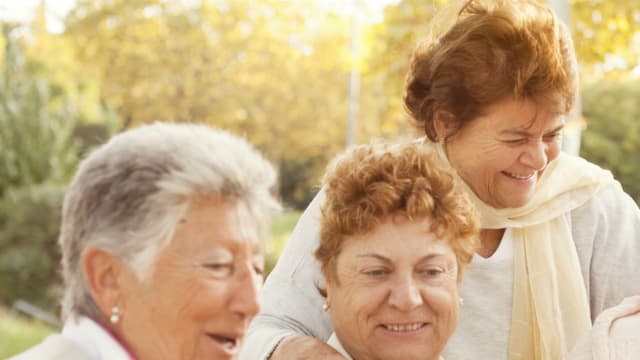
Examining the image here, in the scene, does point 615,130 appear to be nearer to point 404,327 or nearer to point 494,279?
point 494,279

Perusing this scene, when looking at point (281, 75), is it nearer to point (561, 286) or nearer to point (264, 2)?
point (264, 2)

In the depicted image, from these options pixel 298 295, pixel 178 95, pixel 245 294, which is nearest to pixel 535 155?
pixel 298 295

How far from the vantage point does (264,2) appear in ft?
67.6

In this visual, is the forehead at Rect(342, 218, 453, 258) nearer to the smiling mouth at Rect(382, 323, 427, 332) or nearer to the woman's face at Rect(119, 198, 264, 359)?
the smiling mouth at Rect(382, 323, 427, 332)

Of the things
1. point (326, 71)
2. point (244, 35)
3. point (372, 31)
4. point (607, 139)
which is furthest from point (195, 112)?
point (372, 31)

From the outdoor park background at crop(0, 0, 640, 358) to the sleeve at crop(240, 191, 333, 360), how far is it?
8288mm

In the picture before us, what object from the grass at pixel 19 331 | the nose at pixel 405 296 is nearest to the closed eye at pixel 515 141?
the nose at pixel 405 296

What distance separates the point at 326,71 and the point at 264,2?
107 inches

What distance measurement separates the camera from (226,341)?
2043mm

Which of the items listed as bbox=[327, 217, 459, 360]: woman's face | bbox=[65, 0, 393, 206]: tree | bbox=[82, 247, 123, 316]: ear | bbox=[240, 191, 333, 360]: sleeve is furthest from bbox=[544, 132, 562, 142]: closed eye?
bbox=[65, 0, 393, 206]: tree

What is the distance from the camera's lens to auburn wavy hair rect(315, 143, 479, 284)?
7.98 feet

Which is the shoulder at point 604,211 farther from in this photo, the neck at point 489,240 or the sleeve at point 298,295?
the sleeve at point 298,295

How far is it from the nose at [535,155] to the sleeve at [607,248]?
0.28m

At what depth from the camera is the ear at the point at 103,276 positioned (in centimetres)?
194
